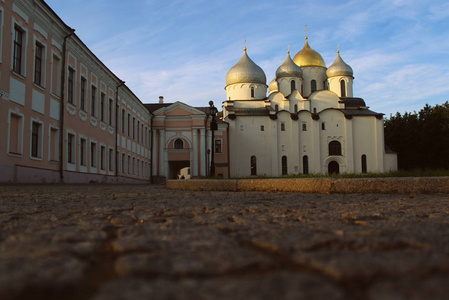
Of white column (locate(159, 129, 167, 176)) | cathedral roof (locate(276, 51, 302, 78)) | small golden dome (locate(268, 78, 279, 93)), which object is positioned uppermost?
cathedral roof (locate(276, 51, 302, 78))

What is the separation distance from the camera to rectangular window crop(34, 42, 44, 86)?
1861cm

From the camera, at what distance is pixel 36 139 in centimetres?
1855

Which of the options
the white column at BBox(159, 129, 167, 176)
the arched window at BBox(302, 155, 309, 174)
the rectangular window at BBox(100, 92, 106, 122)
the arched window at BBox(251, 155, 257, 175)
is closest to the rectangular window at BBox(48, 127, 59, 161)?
the rectangular window at BBox(100, 92, 106, 122)

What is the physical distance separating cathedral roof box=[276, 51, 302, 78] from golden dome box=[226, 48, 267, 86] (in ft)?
7.96

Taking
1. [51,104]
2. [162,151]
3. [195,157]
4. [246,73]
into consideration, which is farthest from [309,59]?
[51,104]

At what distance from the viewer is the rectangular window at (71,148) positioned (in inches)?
861

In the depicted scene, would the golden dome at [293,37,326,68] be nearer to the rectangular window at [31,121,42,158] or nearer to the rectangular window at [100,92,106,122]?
the rectangular window at [100,92,106,122]

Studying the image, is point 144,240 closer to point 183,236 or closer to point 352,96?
point 183,236

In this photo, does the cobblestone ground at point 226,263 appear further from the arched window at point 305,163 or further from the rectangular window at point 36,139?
the arched window at point 305,163

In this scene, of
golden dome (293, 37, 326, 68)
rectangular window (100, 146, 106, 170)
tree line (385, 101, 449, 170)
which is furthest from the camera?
golden dome (293, 37, 326, 68)

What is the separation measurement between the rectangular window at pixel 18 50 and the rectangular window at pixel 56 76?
2681mm

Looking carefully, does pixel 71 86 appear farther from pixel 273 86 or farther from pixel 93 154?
pixel 273 86

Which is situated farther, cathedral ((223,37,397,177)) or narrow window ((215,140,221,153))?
cathedral ((223,37,397,177))

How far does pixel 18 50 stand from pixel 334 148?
4393cm
